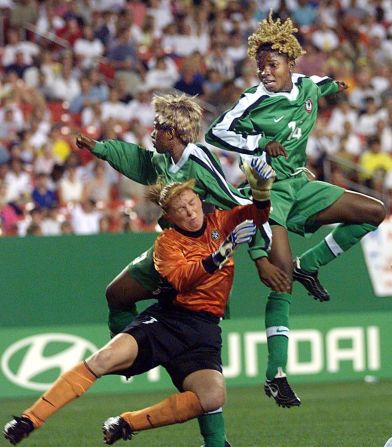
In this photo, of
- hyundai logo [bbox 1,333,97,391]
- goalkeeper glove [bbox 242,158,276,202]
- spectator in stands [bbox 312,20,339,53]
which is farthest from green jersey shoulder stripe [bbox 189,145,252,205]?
spectator in stands [bbox 312,20,339,53]

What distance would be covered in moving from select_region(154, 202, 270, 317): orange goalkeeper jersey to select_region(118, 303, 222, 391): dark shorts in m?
0.09

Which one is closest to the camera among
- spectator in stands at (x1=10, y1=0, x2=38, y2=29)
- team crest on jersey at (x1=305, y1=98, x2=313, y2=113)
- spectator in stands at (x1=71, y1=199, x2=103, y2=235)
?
team crest on jersey at (x1=305, y1=98, x2=313, y2=113)

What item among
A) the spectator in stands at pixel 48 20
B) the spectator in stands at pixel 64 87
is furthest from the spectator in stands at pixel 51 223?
the spectator in stands at pixel 48 20

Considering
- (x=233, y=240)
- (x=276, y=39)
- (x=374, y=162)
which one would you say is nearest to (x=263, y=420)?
(x=276, y=39)

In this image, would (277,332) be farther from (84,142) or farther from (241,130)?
(84,142)

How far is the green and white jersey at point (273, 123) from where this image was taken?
817cm

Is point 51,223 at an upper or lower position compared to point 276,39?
lower

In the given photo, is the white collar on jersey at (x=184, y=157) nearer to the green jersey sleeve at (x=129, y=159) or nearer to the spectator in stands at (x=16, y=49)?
the green jersey sleeve at (x=129, y=159)

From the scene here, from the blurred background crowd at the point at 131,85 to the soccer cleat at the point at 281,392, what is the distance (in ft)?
20.1

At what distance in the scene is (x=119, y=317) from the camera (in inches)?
342

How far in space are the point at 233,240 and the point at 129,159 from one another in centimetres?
155

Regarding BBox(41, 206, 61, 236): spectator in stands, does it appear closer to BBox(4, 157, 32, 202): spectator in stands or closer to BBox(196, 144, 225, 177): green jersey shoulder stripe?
BBox(4, 157, 32, 202): spectator in stands

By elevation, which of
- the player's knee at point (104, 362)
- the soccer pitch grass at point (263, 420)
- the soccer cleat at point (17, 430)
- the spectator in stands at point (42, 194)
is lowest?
the soccer pitch grass at point (263, 420)

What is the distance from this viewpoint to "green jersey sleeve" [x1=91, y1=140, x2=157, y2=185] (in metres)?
8.41
